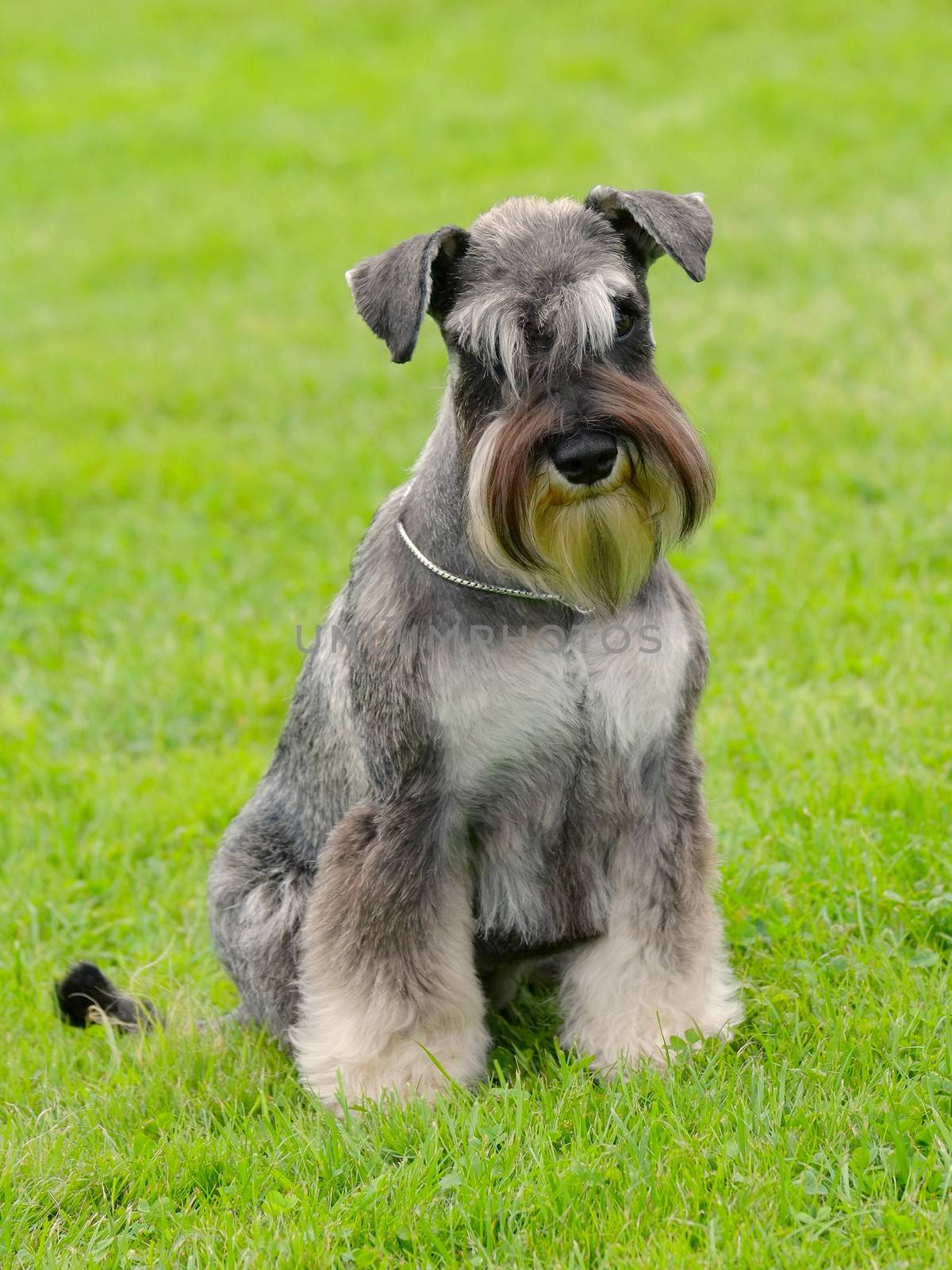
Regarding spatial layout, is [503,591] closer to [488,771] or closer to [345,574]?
[488,771]

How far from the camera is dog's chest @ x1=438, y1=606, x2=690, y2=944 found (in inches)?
144

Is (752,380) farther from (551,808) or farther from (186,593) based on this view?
(551,808)

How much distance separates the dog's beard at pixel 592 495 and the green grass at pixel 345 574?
1281 mm

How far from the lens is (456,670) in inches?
144

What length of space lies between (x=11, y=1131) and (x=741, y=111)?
40.6ft

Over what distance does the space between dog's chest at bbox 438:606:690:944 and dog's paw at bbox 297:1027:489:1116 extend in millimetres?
334

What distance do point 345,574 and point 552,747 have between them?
3652 millimetres

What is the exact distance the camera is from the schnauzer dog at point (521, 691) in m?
3.48

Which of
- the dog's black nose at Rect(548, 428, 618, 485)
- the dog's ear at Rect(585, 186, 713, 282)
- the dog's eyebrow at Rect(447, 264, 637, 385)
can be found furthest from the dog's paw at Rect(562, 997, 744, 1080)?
the dog's ear at Rect(585, 186, 713, 282)

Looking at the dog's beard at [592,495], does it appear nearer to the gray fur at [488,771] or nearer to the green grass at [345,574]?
the gray fur at [488,771]

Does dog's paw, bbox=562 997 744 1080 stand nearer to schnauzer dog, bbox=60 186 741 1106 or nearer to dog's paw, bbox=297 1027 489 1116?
schnauzer dog, bbox=60 186 741 1106

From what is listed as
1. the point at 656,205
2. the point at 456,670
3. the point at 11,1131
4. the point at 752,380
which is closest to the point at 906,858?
the point at 456,670

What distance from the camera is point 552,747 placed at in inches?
146

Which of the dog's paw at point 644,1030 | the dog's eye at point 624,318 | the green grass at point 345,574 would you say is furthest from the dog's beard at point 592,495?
the green grass at point 345,574
